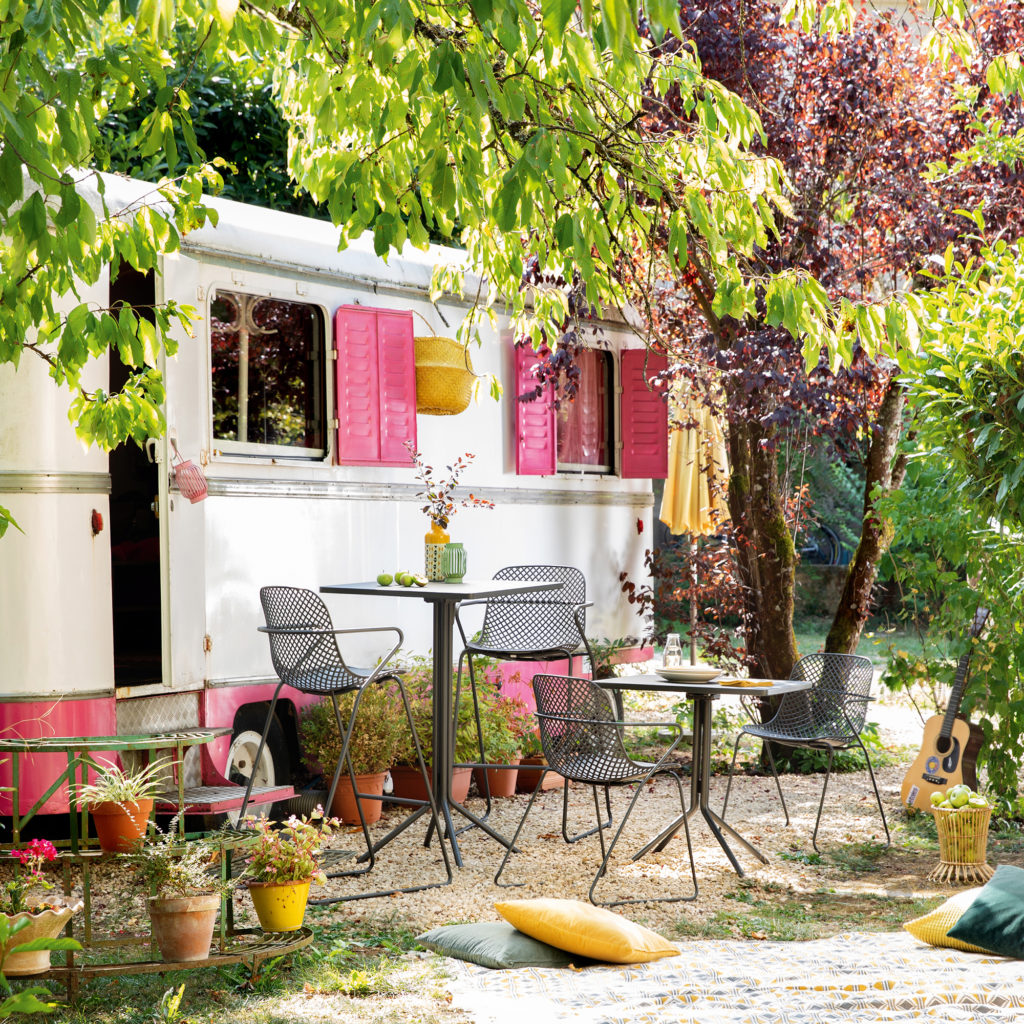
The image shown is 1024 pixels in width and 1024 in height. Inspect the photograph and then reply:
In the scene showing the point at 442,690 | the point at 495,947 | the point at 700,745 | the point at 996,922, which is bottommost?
the point at 495,947

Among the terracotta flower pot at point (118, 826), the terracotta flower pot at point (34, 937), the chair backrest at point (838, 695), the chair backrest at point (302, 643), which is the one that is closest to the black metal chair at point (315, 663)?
the chair backrest at point (302, 643)

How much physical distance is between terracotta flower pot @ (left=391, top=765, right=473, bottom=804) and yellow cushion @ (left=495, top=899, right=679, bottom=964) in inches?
114

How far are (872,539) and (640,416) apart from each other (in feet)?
5.61

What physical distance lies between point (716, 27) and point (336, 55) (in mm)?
4004

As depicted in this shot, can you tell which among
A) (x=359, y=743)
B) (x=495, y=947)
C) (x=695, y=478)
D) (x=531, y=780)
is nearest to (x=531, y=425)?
(x=695, y=478)

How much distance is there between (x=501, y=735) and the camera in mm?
7207

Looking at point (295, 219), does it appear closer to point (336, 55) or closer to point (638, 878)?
point (336, 55)

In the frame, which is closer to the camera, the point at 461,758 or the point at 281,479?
the point at 281,479

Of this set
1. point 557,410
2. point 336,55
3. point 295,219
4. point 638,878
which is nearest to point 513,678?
point 557,410

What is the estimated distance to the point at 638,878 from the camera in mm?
5742

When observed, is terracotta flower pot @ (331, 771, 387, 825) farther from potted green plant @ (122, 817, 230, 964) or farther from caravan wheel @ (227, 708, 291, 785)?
potted green plant @ (122, 817, 230, 964)

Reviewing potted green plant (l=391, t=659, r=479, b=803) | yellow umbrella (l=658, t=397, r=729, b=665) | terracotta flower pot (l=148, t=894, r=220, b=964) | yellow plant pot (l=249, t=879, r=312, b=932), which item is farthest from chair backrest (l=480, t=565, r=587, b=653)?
terracotta flower pot (l=148, t=894, r=220, b=964)

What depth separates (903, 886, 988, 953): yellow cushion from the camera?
3784mm

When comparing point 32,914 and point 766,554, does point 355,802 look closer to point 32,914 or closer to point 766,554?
point 32,914
